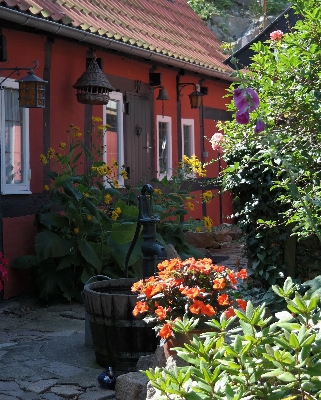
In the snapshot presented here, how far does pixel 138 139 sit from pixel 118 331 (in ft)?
20.7

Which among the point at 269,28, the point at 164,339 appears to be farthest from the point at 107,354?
the point at 269,28

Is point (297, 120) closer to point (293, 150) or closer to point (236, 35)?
point (293, 150)

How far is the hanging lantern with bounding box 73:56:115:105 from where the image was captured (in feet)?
29.3

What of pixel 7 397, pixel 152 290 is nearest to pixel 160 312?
pixel 152 290

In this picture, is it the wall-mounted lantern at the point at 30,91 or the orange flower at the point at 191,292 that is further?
the wall-mounted lantern at the point at 30,91

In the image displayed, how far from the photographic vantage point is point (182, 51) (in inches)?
468

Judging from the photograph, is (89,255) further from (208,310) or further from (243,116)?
(243,116)

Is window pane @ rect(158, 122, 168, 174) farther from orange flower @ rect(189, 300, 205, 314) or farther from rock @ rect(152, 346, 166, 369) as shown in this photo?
orange flower @ rect(189, 300, 205, 314)

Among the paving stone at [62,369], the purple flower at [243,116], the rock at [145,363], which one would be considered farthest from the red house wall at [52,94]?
the purple flower at [243,116]

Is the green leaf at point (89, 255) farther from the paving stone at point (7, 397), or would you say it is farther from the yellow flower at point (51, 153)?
the paving stone at point (7, 397)

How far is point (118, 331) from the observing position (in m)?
5.09

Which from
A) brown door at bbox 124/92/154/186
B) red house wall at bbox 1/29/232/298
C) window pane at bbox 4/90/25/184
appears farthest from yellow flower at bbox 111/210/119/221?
brown door at bbox 124/92/154/186

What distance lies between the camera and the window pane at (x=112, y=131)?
10266 millimetres

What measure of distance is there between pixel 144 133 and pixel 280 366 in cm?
920
